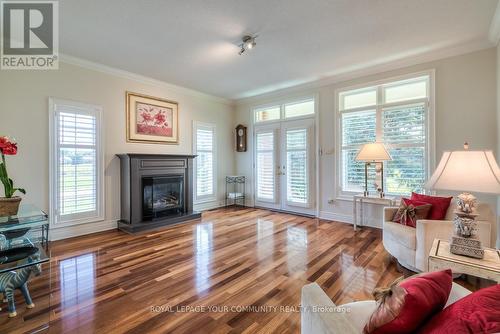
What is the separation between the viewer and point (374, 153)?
366 centimetres

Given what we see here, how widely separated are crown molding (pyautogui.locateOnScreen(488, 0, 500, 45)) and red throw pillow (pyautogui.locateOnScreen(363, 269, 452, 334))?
3.24 m

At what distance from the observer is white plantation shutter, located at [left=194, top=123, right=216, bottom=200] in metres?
5.54

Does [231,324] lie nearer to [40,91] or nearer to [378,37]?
[378,37]

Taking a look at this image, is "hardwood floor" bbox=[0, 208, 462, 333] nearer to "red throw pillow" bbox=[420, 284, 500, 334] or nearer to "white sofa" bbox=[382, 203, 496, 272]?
"white sofa" bbox=[382, 203, 496, 272]

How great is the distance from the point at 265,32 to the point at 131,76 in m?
2.72

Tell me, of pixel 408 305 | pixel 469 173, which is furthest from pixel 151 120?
pixel 408 305

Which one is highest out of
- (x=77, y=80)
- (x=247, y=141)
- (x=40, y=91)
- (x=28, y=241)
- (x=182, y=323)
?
(x=77, y=80)

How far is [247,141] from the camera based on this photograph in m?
6.14

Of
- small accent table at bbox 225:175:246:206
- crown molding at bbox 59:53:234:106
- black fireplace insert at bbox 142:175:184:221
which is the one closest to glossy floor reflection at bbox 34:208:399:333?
black fireplace insert at bbox 142:175:184:221

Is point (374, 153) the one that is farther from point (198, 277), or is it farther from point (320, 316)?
point (320, 316)

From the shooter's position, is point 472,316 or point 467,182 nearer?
point 472,316

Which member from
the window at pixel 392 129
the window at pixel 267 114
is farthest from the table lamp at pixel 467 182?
the window at pixel 267 114

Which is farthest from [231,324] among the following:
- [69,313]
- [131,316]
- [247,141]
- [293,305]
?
[247,141]

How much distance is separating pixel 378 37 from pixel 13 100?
495cm
